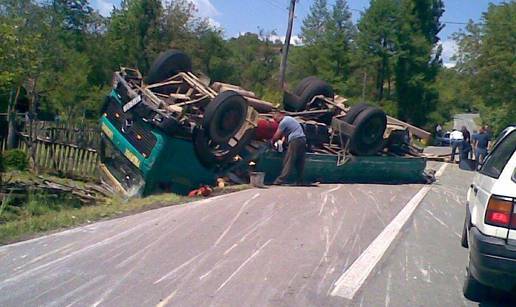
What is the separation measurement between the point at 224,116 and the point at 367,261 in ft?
21.7

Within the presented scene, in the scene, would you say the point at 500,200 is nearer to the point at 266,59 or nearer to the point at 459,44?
the point at 459,44

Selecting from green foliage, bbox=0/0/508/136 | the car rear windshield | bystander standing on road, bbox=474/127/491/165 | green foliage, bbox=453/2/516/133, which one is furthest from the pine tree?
the car rear windshield

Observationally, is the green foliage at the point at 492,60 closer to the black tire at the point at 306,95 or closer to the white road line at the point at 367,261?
the black tire at the point at 306,95

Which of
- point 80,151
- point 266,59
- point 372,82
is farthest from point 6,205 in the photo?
point 372,82

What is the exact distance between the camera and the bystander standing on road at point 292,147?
13656 mm

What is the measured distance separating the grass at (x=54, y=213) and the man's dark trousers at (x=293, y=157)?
1.05 m

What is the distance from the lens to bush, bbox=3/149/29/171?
18.9 metres

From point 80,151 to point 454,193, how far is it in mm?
10030

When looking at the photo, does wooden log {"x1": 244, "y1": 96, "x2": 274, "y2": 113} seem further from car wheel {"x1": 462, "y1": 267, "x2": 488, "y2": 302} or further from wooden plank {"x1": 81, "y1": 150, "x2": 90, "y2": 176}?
car wheel {"x1": 462, "y1": 267, "x2": 488, "y2": 302}

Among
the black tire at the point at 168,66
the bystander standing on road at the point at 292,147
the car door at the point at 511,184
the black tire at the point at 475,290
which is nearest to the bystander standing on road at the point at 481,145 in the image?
the bystander standing on road at the point at 292,147

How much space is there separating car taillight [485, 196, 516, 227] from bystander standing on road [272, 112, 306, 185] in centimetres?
853

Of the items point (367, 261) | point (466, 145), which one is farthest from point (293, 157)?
point (466, 145)

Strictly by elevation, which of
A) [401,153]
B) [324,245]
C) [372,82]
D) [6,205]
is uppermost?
[372,82]

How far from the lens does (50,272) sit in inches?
244
